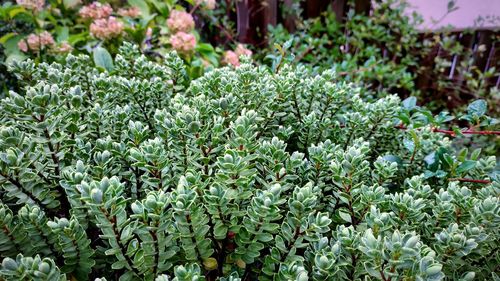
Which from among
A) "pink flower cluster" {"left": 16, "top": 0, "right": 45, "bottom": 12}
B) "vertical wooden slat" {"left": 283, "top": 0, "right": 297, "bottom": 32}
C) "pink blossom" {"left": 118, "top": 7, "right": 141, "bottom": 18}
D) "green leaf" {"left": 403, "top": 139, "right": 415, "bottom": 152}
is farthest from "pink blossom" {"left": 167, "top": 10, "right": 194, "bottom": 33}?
"green leaf" {"left": 403, "top": 139, "right": 415, "bottom": 152}

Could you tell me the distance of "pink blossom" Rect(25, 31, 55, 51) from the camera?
1740 mm

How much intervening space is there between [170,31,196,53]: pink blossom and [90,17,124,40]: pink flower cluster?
0.83ft

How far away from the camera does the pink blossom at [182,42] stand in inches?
68.5

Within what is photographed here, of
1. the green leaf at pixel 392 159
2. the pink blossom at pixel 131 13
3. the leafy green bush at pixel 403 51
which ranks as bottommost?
the leafy green bush at pixel 403 51

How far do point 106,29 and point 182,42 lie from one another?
36 cm

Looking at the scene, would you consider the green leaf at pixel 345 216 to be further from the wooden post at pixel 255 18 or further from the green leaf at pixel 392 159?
the wooden post at pixel 255 18

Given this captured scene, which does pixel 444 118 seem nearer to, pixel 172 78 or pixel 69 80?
pixel 172 78

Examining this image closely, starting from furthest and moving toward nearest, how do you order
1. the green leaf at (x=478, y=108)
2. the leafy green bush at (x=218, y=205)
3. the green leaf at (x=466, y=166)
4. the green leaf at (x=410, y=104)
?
the green leaf at (x=410, y=104), the green leaf at (x=478, y=108), the green leaf at (x=466, y=166), the leafy green bush at (x=218, y=205)

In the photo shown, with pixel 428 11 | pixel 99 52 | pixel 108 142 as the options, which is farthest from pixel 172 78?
pixel 428 11

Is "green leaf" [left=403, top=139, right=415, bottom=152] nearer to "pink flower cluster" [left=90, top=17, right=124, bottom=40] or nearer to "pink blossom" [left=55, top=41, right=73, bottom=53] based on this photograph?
"pink flower cluster" [left=90, top=17, right=124, bottom=40]

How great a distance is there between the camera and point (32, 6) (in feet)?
5.99

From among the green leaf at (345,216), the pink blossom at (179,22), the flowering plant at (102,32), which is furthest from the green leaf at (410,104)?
the pink blossom at (179,22)

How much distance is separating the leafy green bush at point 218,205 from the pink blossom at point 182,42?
924mm

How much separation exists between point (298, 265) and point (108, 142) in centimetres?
41
